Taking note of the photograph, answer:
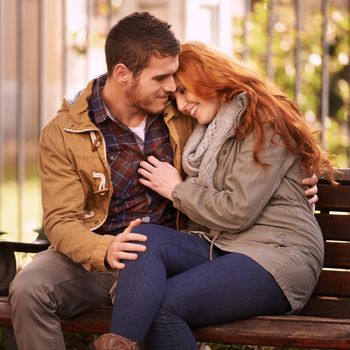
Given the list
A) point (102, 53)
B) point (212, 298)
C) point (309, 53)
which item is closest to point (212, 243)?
point (212, 298)

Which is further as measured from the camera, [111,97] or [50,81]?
[50,81]

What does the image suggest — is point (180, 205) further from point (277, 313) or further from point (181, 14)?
point (181, 14)

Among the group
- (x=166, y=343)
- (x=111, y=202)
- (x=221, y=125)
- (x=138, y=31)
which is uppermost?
(x=138, y=31)

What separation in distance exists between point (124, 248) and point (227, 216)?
37 centimetres

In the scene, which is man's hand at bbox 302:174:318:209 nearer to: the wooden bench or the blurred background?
the wooden bench

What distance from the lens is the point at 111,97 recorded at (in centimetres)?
435

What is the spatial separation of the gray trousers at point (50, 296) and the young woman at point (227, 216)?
0.27 m

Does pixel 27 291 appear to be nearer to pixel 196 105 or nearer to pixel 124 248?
pixel 124 248

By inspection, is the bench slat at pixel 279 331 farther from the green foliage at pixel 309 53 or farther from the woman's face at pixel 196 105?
the green foliage at pixel 309 53

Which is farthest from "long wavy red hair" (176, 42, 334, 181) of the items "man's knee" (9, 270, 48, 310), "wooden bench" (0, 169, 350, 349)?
"man's knee" (9, 270, 48, 310)

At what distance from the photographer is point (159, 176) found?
4227mm

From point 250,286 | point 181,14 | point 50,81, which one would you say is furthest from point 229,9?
point 250,286

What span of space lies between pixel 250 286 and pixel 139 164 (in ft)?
2.10

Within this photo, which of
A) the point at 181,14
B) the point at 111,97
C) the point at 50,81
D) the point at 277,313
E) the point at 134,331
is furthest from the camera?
the point at 50,81
